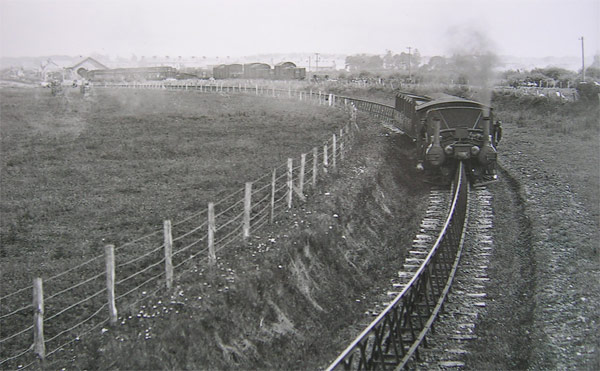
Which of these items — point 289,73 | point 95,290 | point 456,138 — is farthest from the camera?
point 289,73

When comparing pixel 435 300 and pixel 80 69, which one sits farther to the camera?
pixel 80 69

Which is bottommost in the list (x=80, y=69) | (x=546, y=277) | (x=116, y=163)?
(x=546, y=277)

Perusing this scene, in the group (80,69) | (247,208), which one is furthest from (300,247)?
(80,69)

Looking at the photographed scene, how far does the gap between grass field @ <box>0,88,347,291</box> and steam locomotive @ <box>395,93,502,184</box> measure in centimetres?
442

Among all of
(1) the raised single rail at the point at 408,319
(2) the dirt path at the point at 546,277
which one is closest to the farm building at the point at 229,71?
(2) the dirt path at the point at 546,277

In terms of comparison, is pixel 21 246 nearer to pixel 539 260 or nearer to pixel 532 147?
pixel 539 260

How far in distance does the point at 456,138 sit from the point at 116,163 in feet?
38.6

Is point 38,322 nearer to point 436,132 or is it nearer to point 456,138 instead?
point 436,132

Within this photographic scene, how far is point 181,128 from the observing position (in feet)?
87.8

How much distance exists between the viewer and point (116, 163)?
1861 centimetres

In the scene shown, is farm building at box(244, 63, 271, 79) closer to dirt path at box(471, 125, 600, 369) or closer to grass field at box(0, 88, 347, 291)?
grass field at box(0, 88, 347, 291)

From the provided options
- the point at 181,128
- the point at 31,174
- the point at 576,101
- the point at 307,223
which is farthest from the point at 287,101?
the point at 307,223

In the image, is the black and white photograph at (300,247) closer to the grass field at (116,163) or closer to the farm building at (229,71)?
the grass field at (116,163)

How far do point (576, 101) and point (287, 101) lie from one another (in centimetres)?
1967
